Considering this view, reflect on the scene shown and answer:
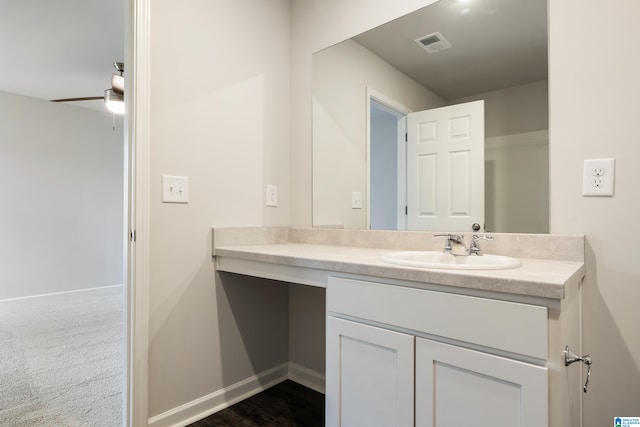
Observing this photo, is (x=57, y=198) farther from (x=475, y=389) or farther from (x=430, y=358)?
(x=475, y=389)

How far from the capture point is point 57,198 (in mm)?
4180

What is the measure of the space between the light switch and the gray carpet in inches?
42.1

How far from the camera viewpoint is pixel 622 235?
1.09 meters

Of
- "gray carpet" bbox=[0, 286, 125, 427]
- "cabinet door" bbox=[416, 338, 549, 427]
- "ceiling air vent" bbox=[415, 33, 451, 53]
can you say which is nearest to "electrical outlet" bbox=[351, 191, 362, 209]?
"ceiling air vent" bbox=[415, 33, 451, 53]

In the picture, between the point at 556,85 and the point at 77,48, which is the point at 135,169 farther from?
the point at 77,48

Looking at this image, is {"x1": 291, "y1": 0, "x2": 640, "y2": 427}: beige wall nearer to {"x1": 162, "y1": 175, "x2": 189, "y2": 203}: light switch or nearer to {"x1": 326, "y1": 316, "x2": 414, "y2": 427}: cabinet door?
{"x1": 326, "y1": 316, "x2": 414, "y2": 427}: cabinet door

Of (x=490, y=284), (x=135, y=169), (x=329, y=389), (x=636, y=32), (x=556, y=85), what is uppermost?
(x=636, y=32)

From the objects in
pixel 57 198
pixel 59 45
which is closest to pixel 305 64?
pixel 59 45

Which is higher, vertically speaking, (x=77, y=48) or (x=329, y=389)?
(x=77, y=48)

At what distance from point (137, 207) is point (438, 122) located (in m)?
1.36

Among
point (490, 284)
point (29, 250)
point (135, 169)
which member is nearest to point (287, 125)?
point (135, 169)

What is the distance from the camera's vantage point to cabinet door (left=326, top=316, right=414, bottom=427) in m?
0.99

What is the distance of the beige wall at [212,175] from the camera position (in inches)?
58.8

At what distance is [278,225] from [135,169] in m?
0.83
